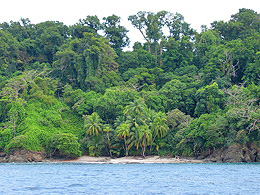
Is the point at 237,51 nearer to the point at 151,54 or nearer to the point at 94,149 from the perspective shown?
the point at 151,54

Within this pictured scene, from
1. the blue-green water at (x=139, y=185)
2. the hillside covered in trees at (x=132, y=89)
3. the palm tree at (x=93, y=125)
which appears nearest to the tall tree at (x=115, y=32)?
the hillside covered in trees at (x=132, y=89)

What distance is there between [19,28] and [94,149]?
4323 cm

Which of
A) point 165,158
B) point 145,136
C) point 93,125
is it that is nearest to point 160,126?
point 145,136

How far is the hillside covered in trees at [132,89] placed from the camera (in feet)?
182

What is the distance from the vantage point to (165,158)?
5619cm

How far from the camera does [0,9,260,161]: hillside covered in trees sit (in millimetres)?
55344

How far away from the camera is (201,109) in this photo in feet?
193

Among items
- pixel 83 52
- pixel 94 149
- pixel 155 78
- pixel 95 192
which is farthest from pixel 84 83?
pixel 95 192

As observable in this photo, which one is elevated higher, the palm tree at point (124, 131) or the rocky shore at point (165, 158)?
the palm tree at point (124, 131)

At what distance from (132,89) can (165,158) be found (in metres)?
15.4

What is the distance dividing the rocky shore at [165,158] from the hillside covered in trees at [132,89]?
2.49 ft

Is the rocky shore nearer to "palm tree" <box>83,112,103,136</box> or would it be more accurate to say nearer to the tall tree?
"palm tree" <box>83,112,103,136</box>

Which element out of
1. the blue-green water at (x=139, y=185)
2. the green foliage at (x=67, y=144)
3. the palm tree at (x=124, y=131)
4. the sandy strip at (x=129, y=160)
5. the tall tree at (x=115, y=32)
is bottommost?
the blue-green water at (x=139, y=185)

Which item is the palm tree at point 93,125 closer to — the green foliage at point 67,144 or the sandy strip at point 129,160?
the green foliage at point 67,144
